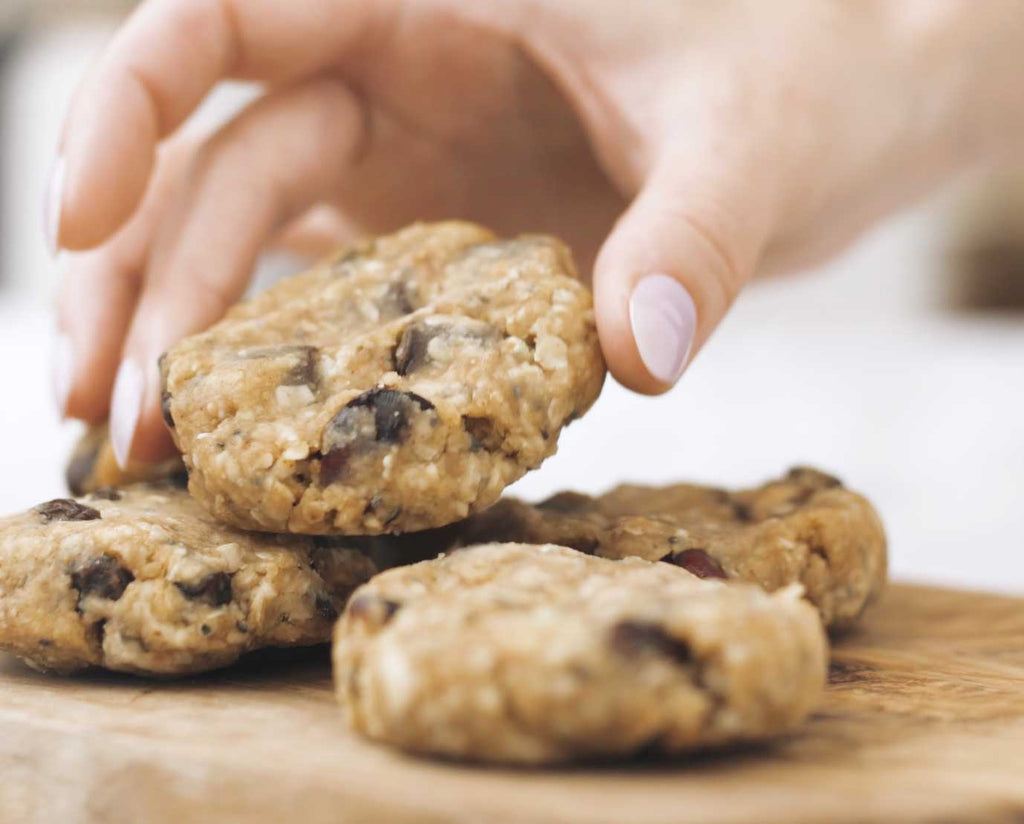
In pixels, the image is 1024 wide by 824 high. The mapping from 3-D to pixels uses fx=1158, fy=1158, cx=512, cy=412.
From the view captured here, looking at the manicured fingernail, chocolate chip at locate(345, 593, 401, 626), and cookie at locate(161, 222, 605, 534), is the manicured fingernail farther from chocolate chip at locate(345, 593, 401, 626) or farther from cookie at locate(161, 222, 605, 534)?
chocolate chip at locate(345, 593, 401, 626)

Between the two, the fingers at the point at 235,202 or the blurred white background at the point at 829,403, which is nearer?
the fingers at the point at 235,202

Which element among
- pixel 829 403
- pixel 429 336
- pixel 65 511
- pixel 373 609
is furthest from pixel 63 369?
pixel 829 403

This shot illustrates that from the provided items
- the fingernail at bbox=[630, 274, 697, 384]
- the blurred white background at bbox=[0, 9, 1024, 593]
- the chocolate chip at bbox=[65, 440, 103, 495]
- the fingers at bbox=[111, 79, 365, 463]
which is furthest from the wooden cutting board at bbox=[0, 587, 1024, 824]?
the blurred white background at bbox=[0, 9, 1024, 593]

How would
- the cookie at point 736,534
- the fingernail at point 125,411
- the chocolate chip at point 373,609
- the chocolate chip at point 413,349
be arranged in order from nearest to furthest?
the chocolate chip at point 373,609, the chocolate chip at point 413,349, the cookie at point 736,534, the fingernail at point 125,411

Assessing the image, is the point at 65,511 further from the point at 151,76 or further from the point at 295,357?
the point at 151,76

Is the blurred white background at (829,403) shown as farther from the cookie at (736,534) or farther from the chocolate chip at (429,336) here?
the chocolate chip at (429,336)

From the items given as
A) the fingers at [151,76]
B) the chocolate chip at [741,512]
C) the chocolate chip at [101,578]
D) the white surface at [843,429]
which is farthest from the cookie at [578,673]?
the white surface at [843,429]

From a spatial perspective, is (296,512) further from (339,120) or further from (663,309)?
(339,120)
